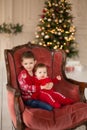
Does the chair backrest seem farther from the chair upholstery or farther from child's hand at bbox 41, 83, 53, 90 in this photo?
child's hand at bbox 41, 83, 53, 90

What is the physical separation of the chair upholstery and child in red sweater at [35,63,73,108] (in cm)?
11

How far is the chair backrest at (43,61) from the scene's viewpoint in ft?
8.07

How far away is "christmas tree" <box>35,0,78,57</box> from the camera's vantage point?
14.9ft

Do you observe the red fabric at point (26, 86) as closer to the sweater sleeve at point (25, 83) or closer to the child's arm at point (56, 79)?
the sweater sleeve at point (25, 83)

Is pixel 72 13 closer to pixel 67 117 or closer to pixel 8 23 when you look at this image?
pixel 8 23

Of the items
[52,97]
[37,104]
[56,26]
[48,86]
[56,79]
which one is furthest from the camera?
[56,26]

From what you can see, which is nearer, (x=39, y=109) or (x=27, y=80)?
(x=39, y=109)

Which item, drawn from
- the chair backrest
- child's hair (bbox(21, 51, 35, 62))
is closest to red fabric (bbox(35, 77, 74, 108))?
the chair backrest

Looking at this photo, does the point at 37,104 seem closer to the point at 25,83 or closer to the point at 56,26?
the point at 25,83

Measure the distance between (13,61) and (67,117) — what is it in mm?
829

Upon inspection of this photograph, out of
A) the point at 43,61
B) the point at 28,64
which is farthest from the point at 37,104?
the point at 43,61

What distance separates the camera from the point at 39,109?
83.2 inches

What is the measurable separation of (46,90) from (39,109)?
0.39 metres

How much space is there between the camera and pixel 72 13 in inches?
202
